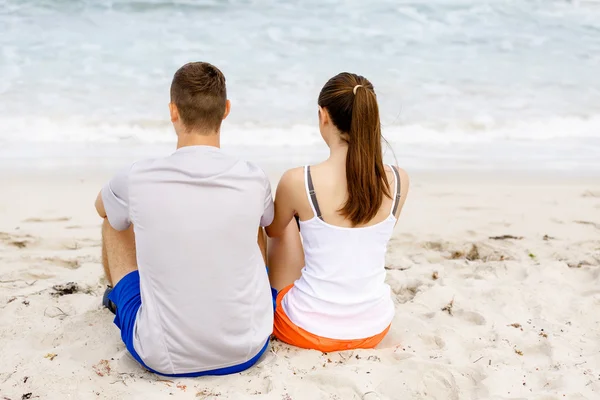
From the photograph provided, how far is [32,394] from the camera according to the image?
2.15 m

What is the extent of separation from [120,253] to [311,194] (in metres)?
0.81

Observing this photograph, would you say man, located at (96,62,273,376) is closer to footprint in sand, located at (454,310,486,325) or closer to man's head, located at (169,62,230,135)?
man's head, located at (169,62,230,135)

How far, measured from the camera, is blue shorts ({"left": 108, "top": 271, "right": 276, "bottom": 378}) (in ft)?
7.64

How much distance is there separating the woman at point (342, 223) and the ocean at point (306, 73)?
14.2 feet

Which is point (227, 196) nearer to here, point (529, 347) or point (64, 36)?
point (529, 347)

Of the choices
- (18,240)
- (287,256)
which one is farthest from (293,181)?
(18,240)

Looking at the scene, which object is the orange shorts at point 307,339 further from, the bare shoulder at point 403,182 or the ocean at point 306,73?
the ocean at point 306,73

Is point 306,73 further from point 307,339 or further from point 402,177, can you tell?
point 307,339

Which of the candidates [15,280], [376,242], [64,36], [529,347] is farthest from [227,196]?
[64,36]

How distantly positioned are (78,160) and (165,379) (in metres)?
4.77

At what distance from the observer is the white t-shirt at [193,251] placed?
2.10 m

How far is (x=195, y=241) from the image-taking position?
211 centimetres

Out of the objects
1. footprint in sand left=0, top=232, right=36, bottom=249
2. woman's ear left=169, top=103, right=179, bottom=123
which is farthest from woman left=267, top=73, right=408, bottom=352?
footprint in sand left=0, top=232, right=36, bottom=249

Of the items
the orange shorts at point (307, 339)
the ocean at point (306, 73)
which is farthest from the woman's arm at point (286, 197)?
the ocean at point (306, 73)
